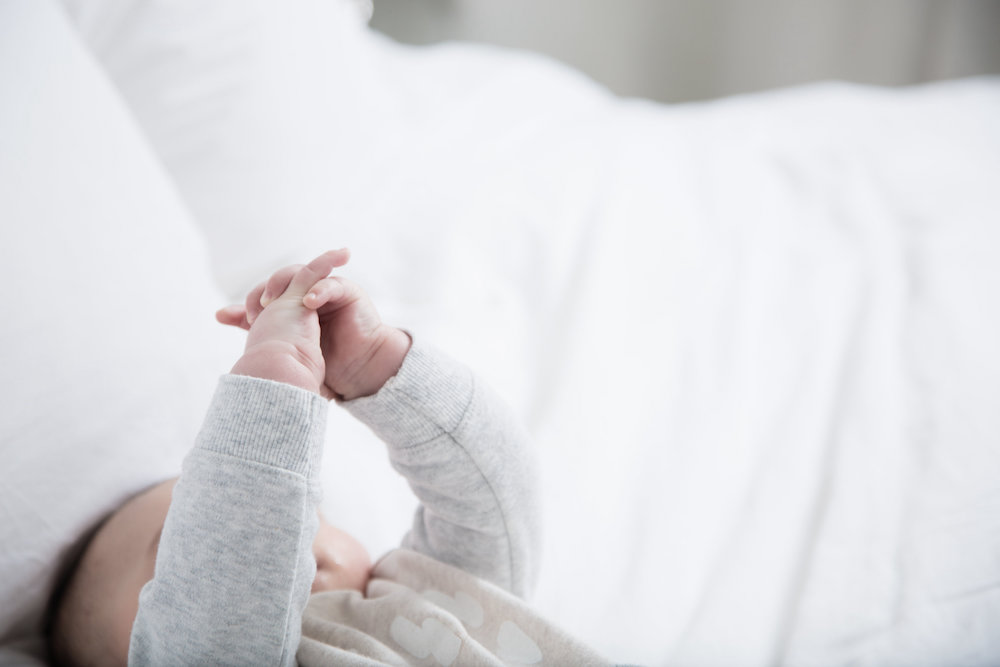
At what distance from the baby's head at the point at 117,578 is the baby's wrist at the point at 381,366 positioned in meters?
0.14

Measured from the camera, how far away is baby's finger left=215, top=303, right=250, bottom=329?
490 millimetres

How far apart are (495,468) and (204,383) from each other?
243mm

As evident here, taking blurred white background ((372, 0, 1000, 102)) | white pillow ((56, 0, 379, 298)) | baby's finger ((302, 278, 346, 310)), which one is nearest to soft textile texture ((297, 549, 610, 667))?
baby's finger ((302, 278, 346, 310))

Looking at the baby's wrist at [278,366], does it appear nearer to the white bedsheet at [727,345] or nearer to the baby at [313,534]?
the baby at [313,534]

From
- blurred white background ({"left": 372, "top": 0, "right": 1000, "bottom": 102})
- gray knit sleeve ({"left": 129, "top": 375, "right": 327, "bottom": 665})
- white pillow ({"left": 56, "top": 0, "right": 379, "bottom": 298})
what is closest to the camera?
gray knit sleeve ({"left": 129, "top": 375, "right": 327, "bottom": 665})

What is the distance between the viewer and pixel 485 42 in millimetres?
2432

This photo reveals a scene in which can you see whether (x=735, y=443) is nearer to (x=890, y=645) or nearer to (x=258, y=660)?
(x=890, y=645)

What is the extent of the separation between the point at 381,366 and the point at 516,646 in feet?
0.73

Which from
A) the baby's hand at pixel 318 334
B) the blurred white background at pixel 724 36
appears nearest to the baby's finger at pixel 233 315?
the baby's hand at pixel 318 334

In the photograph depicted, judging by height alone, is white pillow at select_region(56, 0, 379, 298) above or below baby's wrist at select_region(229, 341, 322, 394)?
above

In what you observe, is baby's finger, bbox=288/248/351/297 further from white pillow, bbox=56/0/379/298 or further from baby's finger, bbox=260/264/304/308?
white pillow, bbox=56/0/379/298

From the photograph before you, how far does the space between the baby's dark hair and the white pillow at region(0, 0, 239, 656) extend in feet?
0.04

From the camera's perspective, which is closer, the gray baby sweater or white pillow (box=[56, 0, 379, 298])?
the gray baby sweater

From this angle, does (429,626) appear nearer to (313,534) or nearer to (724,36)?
(313,534)
